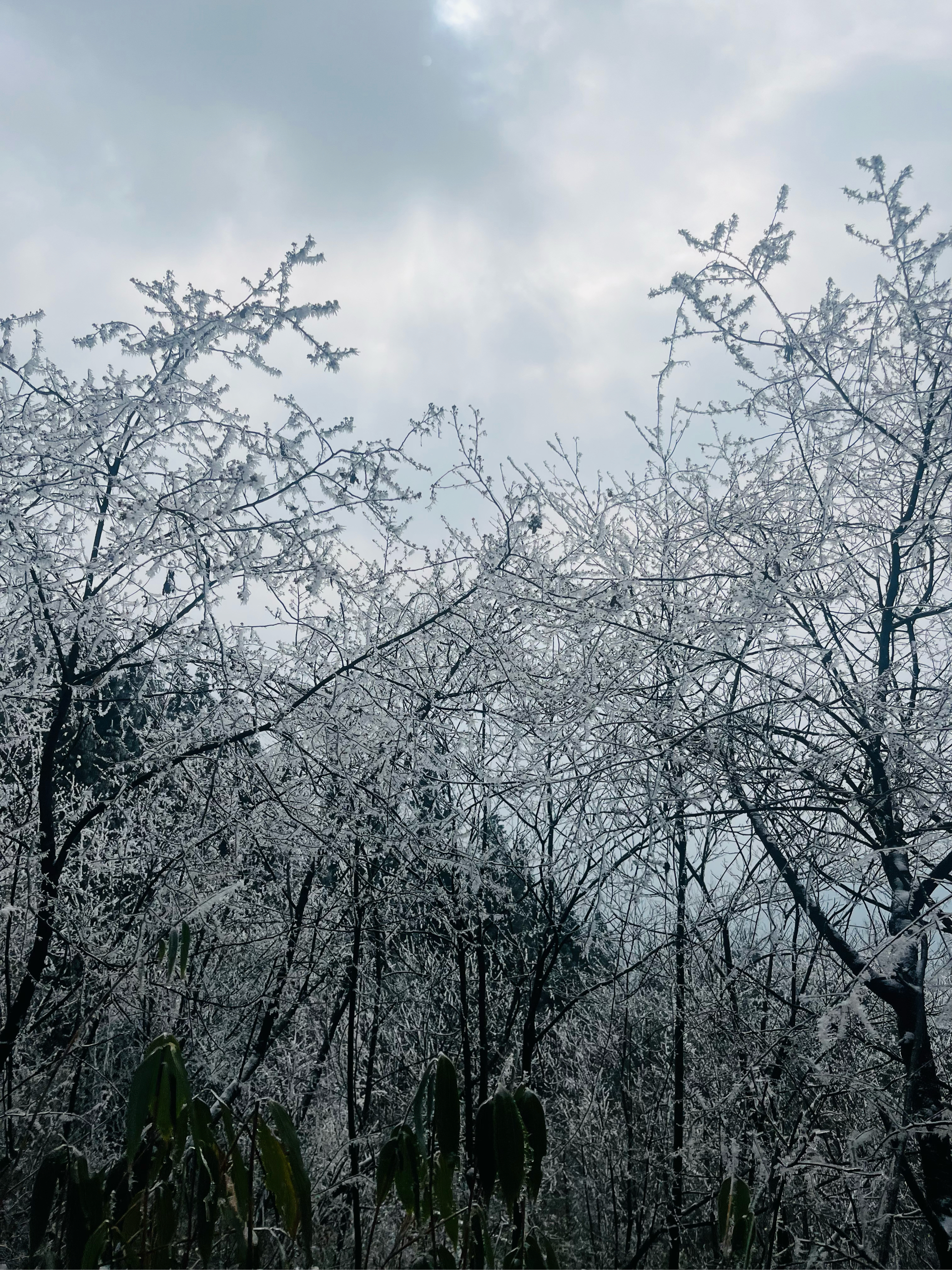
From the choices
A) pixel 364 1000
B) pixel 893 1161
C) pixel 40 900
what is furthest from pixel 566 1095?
pixel 40 900

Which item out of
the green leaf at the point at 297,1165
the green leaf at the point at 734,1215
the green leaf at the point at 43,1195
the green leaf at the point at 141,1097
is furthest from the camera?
the green leaf at the point at 734,1215

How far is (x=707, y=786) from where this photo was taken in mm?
3268

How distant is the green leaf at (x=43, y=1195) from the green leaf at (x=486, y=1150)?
2.37 ft

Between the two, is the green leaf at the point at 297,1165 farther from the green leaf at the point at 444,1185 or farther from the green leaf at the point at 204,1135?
the green leaf at the point at 444,1185

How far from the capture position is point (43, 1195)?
1.33 metres

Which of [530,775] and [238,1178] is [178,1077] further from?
[530,775]

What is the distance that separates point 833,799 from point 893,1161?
1.19 metres

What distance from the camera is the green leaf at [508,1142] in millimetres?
1365

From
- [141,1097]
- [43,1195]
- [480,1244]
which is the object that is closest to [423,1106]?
[480,1244]

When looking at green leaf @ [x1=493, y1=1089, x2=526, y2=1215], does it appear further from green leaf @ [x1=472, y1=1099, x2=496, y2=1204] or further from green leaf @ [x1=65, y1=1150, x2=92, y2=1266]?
green leaf @ [x1=65, y1=1150, x2=92, y2=1266]

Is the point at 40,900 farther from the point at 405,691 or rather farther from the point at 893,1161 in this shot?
the point at 893,1161

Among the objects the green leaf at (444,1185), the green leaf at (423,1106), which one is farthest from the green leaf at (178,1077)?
the green leaf at (444,1185)

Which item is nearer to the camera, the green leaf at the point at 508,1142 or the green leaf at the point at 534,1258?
the green leaf at the point at 508,1142

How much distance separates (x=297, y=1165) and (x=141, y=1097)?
0.92 ft
